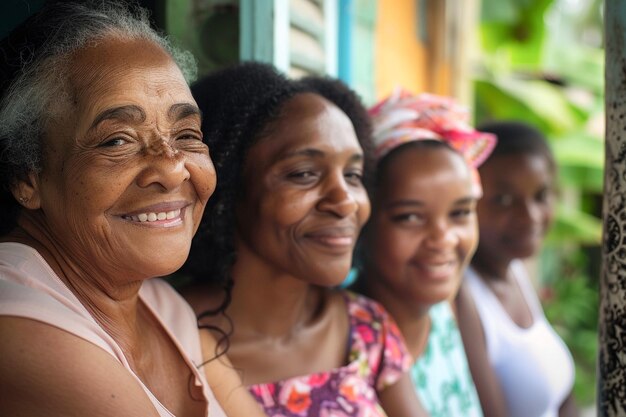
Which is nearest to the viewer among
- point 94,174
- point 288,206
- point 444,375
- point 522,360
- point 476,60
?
point 94,174

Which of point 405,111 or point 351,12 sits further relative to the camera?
point 351,12

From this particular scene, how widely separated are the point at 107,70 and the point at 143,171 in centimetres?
23

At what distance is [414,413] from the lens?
244 centimetres

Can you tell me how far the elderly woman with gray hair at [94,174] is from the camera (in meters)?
1.43

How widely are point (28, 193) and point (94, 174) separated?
182mm

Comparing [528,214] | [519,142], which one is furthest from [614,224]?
[519,142]

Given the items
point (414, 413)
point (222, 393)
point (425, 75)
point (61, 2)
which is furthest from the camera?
point (425, 75)

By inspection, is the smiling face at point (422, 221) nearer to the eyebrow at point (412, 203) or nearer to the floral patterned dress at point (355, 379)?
the eyebrow at point (412, 203)

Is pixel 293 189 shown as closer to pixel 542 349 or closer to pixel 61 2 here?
pixel 61 2

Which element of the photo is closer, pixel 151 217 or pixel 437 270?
pixel 151 217

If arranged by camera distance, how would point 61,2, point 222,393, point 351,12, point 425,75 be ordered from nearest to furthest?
point 61,2 < point 222,393 < point 351,12 < point 425,75

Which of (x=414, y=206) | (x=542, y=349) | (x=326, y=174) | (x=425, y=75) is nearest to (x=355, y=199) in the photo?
(x=326, y=174)

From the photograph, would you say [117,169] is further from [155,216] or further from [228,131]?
[228,131]

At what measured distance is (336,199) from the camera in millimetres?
2100
